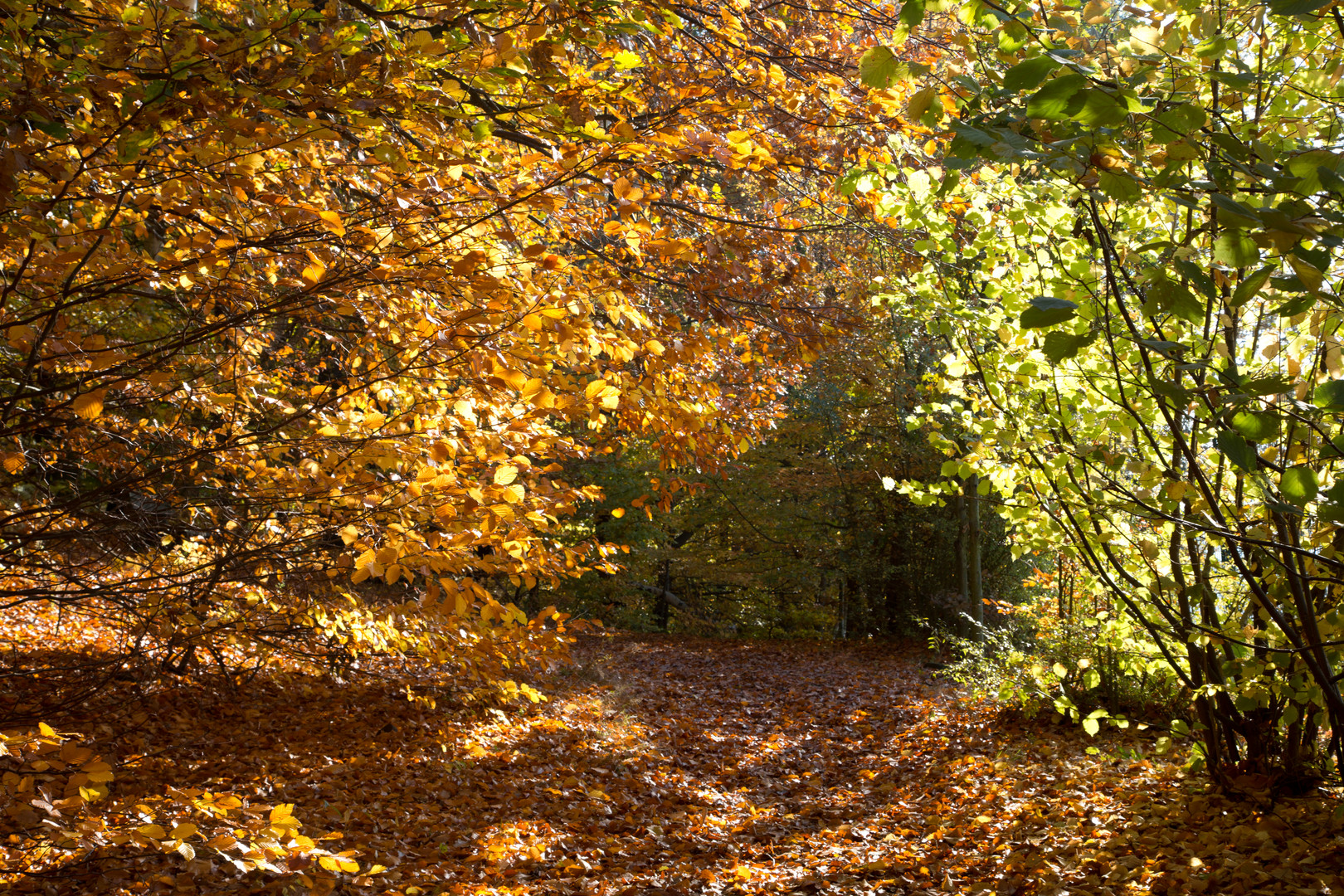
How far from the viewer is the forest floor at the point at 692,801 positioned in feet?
13.4

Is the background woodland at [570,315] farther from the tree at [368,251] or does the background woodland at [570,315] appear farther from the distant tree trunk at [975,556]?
the distant tree trunk at [975,556]

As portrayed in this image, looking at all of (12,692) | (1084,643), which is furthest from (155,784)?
(1084,643)

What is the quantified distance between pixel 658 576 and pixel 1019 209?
14695 millimetres

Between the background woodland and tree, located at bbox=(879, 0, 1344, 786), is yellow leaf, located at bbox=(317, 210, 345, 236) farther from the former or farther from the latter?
tree, located at bbox=(879, 0, 1344, 786)

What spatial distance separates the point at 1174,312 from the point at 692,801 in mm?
5549

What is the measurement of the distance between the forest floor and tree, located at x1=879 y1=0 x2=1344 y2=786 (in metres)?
0.70

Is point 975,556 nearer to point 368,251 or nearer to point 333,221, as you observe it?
point 368,251

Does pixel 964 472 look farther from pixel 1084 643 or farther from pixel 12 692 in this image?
pixel 12 692

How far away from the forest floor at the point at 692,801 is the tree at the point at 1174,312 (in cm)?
70

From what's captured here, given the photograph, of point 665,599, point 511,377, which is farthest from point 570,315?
point 665,599

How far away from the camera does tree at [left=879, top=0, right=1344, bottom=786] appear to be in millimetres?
1616

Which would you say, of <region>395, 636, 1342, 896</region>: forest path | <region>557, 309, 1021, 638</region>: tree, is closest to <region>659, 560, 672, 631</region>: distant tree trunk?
<region>557, 309, 1021, 638</region>: tree

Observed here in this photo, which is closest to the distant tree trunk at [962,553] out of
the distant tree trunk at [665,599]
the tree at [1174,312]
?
the distant tree trunk at [665,599]

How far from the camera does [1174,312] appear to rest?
1.66 metres
